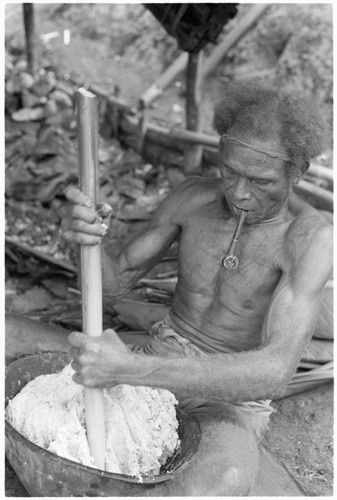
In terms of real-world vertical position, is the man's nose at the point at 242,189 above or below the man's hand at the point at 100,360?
above

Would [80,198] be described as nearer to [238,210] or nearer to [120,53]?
[238,210]

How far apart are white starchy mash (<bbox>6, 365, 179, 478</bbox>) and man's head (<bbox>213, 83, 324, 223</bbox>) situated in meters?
0.81

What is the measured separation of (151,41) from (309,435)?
5.67 m

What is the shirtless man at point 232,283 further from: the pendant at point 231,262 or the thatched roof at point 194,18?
the thatched roof at point 194,18

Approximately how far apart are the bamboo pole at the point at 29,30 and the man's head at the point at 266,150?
4.22 meters

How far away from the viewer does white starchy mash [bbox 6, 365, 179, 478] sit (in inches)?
97.3

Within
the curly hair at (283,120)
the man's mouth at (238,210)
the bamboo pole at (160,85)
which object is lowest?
the bamboo pole at (160,85)

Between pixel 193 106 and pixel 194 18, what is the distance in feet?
2.81

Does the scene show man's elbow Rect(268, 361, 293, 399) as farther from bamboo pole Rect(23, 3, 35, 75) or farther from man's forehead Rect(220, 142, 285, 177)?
bamboo pole Rect(23, 3, 35, 75)

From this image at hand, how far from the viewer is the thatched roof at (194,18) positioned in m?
4.71

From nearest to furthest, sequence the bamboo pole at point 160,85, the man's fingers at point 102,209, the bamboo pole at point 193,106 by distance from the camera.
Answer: the man's fingers at point 102,209
the bamboo pole at point 193,106
the bamboo pole at point 160,85

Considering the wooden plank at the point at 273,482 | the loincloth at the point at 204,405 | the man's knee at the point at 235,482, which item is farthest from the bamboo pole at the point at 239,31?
the man's knee at the point at 235,482

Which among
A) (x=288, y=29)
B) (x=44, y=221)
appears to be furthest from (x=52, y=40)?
(x=44, y=221)

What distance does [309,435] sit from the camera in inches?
146
